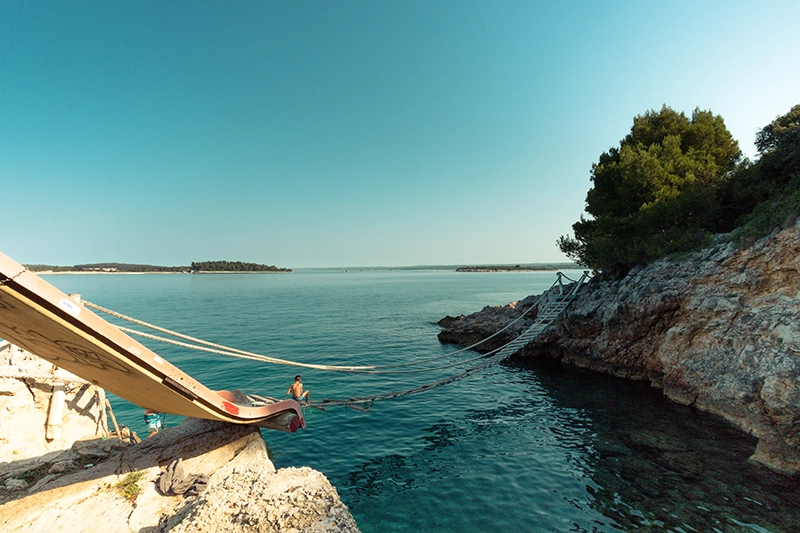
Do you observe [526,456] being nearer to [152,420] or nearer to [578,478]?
[578,478]

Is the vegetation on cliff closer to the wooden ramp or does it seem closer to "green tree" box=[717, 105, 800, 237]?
"green tree" box=[717, 105, 800, 237]

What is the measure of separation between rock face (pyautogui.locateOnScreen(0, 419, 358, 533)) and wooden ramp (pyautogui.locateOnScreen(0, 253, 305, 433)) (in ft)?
3.54

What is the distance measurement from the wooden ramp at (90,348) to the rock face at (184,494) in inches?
42.4

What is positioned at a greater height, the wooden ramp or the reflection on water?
the wooden ramp

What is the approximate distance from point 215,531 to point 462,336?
23.5 m

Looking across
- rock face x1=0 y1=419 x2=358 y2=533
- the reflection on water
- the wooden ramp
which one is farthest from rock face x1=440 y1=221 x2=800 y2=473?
the wooden ramp

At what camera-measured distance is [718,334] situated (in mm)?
12172

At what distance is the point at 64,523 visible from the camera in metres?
4.97

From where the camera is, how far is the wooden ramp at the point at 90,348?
3393 millimetres

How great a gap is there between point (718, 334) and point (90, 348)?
1698 centimetres

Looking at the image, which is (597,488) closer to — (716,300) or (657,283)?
(716,300)

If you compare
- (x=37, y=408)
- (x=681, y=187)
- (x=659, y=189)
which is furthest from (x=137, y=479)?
(x=681, y=187)

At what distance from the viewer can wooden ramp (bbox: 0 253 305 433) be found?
11.1 feet

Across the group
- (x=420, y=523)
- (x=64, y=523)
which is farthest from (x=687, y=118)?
(x=64, y=523)
